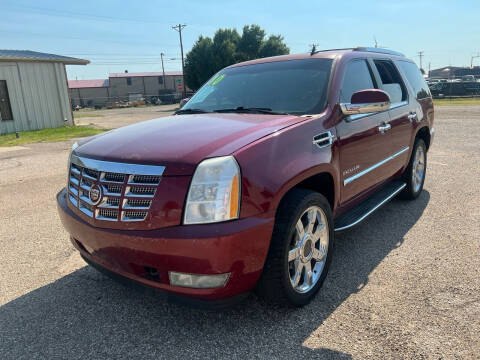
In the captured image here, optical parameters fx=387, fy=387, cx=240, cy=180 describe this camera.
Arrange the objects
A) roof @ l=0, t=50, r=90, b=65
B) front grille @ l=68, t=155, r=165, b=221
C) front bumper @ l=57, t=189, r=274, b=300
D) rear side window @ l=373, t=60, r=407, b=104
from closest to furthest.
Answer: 1. front bumper @ l=57, t=189, r=274, b=300
2. front grille @ l=68, t=155, r=165, b=221
3. rear side window @ l=373, t=60, r=407, b=104
4. roof @ l=0, t=50, r=90, b=65

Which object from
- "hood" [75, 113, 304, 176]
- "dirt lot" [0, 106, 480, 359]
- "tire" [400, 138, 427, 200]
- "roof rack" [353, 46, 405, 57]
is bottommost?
"dirt lot" [0, 106, 480, 359]

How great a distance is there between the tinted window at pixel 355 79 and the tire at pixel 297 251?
3.74 ft

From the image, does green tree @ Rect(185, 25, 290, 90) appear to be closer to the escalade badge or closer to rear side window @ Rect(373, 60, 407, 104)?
rear side window @ Rect(373, 60, 407, 104)

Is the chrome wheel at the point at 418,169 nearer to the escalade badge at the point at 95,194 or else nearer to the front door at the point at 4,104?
the escalade badge at the point at 95,194

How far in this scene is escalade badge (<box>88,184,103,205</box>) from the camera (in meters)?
2.42

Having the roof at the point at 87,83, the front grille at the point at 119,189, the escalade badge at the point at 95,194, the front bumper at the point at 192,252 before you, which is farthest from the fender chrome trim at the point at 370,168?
the roof at the point at 87,83

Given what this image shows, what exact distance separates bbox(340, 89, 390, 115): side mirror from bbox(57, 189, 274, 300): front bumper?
1417mm

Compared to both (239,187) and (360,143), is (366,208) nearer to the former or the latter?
(360,143)

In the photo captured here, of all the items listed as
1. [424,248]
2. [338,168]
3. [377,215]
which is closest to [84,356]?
[338,168]

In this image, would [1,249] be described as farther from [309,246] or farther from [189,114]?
[309,246]

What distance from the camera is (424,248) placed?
12.3ft

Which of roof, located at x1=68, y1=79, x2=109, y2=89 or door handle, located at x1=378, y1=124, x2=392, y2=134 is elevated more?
roof, located at x1=68, y1=79, x2=109, y2=89

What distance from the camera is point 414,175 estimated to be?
5168 millimetres

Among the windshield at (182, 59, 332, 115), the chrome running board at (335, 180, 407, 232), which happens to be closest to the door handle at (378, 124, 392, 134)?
the chrome running board at (335, 180, 407, 232)
